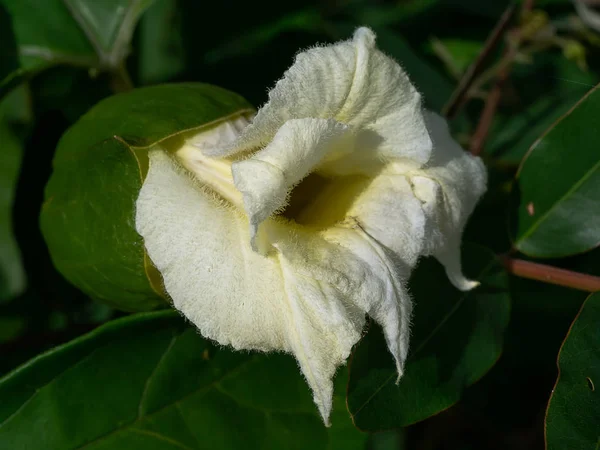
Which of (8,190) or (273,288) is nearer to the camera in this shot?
(273,288)

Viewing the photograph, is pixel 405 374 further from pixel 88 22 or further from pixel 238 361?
pixel 88 22

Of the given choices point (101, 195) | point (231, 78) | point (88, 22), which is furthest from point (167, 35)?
point (101, 195)

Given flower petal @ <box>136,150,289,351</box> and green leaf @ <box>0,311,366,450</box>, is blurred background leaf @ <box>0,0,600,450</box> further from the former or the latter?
flower petal @ <box>136,150,289,351</box>

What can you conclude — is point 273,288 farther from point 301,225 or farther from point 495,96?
point 495,96

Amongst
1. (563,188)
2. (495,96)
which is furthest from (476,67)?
(563,188)

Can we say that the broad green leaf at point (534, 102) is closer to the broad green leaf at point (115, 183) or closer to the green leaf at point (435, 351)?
the green leaf at point (435, 351)
